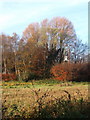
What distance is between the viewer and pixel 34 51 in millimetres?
20391

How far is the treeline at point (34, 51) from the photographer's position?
59.5ft

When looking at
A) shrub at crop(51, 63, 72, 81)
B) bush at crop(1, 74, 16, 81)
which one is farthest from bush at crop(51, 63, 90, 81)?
bush at crop(1, 74, 16, 81)

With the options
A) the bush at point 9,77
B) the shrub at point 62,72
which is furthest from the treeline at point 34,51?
the shrub at point 62,72

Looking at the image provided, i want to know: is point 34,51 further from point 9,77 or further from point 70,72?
point 70,72

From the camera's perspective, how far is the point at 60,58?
73.8 ft

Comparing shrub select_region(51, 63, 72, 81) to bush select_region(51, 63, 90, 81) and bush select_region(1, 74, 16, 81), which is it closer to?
bush select_region(51, 63, 90, 81)

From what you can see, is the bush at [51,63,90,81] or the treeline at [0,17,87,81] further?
the treeline at [0,17,87,81]

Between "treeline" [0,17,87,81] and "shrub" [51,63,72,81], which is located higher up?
"treeline" [0,17,87,81]

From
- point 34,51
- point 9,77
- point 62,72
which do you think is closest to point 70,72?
Answer: point 62,72

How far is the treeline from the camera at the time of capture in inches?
714

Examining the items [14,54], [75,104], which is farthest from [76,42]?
[75,104]

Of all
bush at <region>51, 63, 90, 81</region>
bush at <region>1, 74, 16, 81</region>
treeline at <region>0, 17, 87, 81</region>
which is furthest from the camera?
bush at <region>1, 74, 16, 81</region>

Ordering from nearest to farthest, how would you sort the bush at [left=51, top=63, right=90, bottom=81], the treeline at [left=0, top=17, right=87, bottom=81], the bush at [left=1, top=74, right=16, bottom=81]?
the bush at [left=51, top=63, right=90, bottom=81], the treeline at [left=0, top=17, right=87, bottom=81], the bush at [left=1, top=74, right=16, bottom=81]

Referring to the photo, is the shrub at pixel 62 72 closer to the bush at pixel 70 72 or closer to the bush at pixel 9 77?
the bush at pixel 70 72
